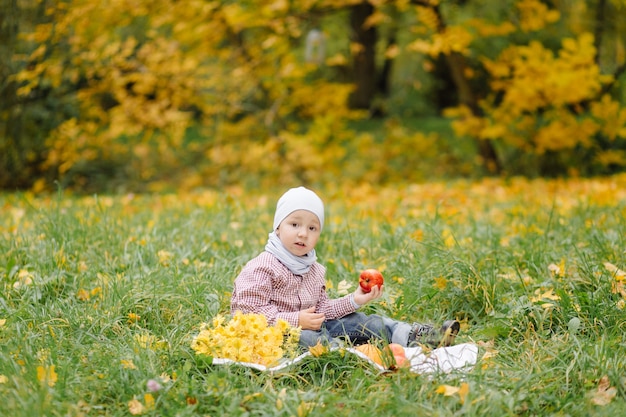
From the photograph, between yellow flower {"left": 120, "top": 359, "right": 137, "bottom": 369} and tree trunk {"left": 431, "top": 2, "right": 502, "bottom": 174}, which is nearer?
yellow flower {"left": 120, "top": 359, "right": 137, "bottom": 369}

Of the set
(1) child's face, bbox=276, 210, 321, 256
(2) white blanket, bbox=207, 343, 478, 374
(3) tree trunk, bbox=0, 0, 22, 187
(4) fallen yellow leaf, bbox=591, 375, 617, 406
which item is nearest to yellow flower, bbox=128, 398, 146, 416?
(2) white blanket, bbox=207, 343, 478, 374

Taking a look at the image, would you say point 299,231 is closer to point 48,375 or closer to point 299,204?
point 299,204

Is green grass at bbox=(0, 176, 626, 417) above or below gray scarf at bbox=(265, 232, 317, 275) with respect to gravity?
below

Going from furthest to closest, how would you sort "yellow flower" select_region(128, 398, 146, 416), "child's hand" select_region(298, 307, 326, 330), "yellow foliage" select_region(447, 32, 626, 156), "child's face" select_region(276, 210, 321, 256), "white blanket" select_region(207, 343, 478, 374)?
"yellow foliage" select_region(447, 32, 626, 156) → "child's face" select_region(276, 210, 321, 256) → "child's hand" select_region(298, 307, 326, 330) → "white blanket" select_region(207, 343, 478, 374) → "yellow flower" select_region(128, 398, 146, 416)

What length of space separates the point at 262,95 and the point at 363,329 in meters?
7.14

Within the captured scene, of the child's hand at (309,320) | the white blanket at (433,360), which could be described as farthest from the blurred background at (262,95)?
the white blanket at (433,360)

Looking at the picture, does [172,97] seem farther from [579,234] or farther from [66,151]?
[579,234]

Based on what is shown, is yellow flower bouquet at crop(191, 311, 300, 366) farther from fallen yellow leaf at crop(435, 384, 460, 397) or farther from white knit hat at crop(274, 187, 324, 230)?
fallen yellow leaf at crop(435, 384, 460, 397)

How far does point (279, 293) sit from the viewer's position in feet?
9.61

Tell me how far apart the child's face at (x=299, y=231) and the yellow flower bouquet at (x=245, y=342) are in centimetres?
42

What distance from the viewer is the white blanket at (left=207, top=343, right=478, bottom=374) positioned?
254cm

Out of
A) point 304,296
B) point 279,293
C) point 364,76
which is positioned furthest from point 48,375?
point 364,76

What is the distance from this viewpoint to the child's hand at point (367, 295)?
112 inches

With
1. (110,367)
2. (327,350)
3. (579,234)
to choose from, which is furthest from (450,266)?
(110,367)
